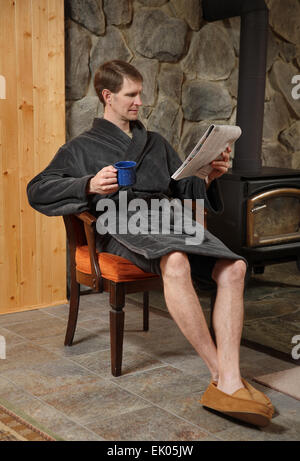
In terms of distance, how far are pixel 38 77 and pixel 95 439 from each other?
182cm

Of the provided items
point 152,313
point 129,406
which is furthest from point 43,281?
point 129,406

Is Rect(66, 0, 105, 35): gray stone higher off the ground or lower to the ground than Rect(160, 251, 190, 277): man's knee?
higher

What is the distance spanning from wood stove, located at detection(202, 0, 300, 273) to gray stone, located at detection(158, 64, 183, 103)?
37cm

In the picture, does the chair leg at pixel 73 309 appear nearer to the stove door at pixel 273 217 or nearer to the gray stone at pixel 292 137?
the stove door at pixel 273 217

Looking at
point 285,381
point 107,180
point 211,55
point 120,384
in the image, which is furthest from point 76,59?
point 285,381

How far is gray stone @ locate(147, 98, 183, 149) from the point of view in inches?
136

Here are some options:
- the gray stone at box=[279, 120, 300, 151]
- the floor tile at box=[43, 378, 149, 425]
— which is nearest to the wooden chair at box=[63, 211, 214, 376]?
the floor tile at box=[43, 378, 149, 425]

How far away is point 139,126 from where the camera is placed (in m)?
2.48

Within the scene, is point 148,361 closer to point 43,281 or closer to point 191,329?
point 191,329

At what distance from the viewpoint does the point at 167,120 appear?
350 centimetres

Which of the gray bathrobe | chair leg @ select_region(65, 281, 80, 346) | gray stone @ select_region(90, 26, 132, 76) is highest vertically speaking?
gray stone @ select_region(90, 26, 132, 76)

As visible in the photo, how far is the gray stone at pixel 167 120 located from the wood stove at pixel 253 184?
368 mm

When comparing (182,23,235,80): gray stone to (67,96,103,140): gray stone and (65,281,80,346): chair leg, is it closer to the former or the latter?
(67,96,103,140): gray stone

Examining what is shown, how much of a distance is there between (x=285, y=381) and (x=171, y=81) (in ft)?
6.42
